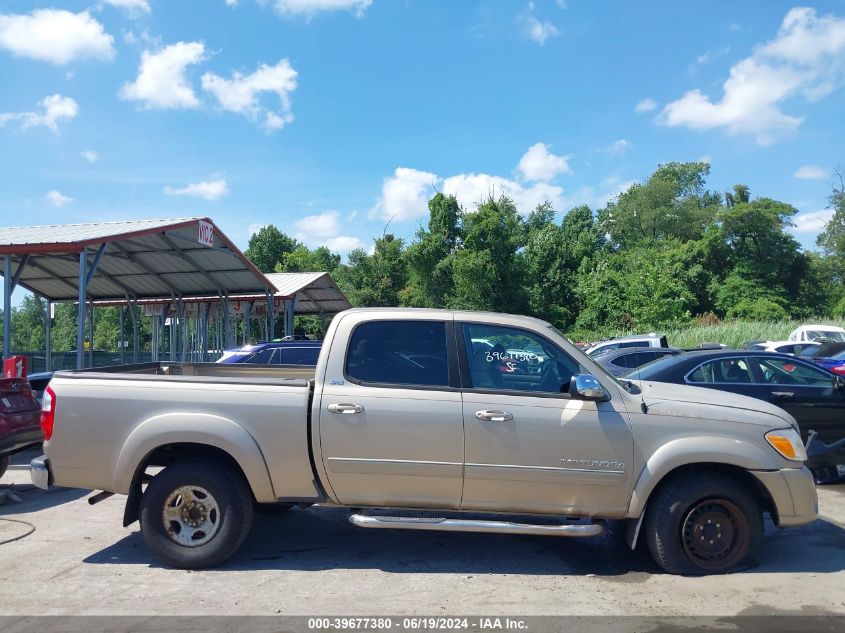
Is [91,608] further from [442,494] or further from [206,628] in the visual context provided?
[442,494]

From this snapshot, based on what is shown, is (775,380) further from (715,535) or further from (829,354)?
(829,354)

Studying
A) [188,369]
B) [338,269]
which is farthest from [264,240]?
[188,369]

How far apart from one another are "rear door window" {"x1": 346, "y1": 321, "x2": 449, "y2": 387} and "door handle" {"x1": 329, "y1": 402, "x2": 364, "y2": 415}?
228 millimetres

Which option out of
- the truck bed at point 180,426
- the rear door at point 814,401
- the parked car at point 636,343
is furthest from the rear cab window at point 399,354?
the parked car at point 636,343

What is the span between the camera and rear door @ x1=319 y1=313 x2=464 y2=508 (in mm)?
5148

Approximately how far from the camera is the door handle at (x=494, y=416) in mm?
5125

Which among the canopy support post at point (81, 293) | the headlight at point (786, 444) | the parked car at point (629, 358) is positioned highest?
the canopy support post at point (81, 293)

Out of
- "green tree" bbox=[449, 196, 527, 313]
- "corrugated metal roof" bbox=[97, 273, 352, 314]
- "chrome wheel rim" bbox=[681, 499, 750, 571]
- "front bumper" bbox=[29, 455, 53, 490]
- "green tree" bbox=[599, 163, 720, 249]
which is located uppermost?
"green tree" bbox=[599, 163, 720, 249]

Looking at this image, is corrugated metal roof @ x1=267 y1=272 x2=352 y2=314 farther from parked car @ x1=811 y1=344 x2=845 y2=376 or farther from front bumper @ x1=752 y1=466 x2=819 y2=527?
front bumper @ x1=752 y1=466 x2=819 y2=527

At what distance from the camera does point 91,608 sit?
184 inches

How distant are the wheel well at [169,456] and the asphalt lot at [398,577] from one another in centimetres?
51

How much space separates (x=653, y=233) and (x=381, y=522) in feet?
197

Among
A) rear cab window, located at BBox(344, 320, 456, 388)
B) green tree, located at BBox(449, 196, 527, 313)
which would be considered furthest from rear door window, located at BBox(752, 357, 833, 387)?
green tree, located at BBox(449, 196, 527, 313)

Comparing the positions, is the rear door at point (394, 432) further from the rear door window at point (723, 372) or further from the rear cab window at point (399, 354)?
the rear door window at point (723, 372)
